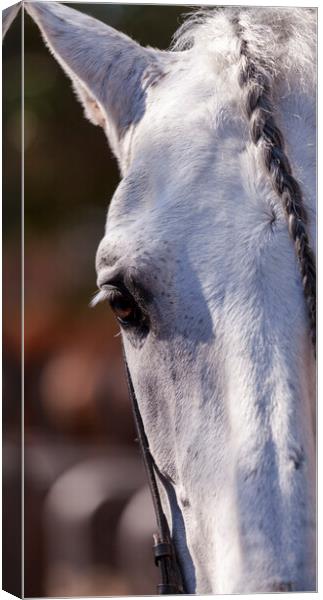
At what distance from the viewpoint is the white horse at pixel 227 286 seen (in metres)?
1.52

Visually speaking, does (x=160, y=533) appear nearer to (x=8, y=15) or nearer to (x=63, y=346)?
(x=63, y=346)

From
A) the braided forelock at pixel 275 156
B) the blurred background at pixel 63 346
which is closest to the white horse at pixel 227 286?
the braided forelock at pixel 275 156

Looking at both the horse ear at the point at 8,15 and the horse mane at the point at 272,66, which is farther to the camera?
the horse ear at the point at 8,15

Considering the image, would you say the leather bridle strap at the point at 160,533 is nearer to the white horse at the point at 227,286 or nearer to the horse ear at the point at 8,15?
the white horse at the point at 227,286

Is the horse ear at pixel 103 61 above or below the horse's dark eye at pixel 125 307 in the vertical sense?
above

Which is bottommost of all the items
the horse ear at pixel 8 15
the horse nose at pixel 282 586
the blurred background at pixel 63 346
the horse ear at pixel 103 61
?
the horse nose at pixel 282 586

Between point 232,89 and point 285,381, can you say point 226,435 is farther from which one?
point 232,89

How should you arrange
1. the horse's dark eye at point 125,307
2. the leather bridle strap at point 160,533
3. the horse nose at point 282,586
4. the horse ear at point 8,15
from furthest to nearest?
the horse ear at point 8,15, the leather bridle strap at point 160,533, the horse's dark eye at point 125,307, the horse nose at point 282,586

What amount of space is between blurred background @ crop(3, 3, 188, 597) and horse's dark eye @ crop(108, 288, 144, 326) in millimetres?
493

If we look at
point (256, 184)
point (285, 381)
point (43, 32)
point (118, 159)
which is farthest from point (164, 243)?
point (43, 32)

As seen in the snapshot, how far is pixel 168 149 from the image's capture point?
1.81m

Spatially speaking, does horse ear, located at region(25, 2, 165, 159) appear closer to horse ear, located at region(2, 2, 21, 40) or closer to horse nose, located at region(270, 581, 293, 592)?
horse ear, located at region(2, 2, 21, 40)

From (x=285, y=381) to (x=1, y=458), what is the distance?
1.00m

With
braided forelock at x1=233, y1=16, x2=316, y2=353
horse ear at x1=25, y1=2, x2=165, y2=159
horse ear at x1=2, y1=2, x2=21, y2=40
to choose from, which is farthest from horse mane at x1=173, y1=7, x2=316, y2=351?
horse ear at x1=2, y1=2, x2=21, y2=40
